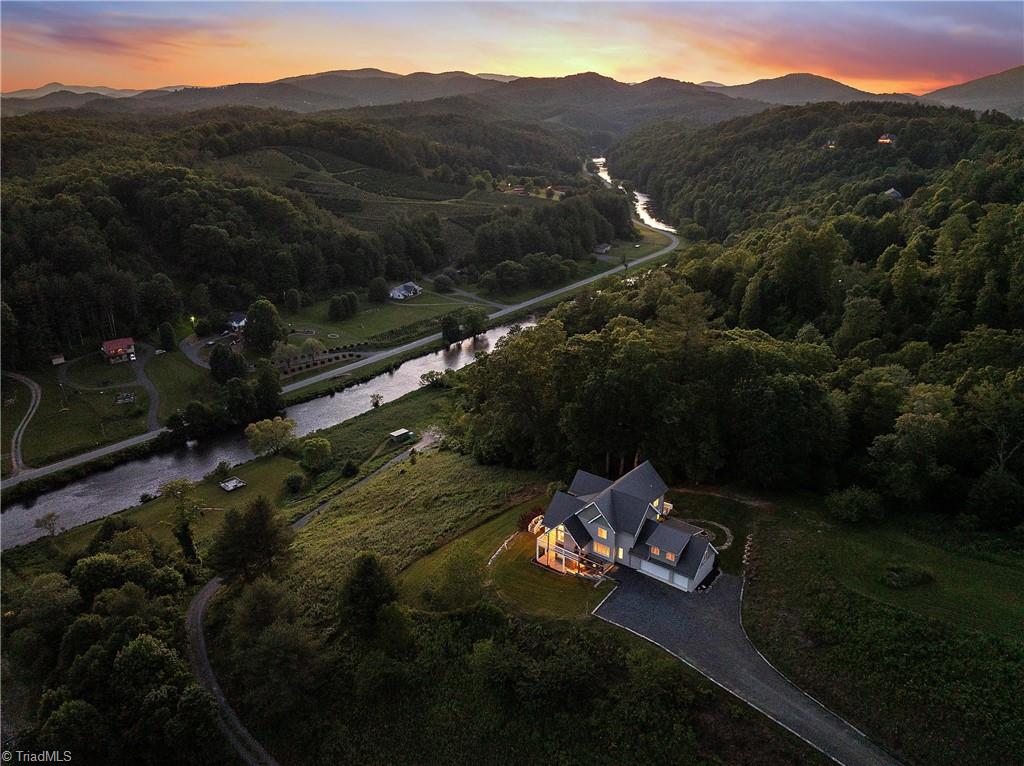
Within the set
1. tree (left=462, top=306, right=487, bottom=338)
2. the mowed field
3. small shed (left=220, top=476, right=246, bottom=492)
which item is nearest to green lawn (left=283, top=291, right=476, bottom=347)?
tree (left=462, top=306, right=487, bottom=338)

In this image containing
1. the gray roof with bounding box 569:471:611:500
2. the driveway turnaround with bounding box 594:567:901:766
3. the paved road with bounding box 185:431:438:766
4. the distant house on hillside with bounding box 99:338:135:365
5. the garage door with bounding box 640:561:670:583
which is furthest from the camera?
the distant house on hillside with bounding box 99:338:135:365

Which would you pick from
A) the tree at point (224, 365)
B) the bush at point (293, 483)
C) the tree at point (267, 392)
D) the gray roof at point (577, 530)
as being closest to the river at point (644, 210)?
the tree at point (224, 365)

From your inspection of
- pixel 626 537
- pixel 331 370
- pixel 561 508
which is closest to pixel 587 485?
pixel 561 508

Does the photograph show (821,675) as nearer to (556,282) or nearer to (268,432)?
(268,432)

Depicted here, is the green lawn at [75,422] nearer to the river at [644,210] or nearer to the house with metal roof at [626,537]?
the house with metal roof at [626,537]

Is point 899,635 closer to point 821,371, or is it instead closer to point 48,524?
point 821,371

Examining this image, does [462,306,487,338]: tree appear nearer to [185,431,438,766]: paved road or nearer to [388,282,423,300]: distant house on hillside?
[388,282,423,300]: distant house on hillside
